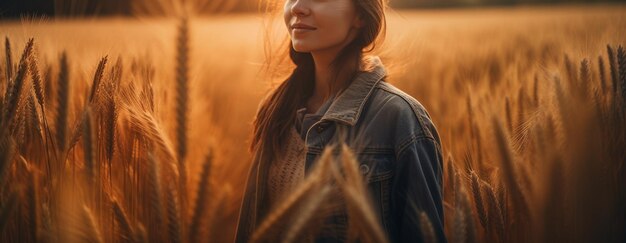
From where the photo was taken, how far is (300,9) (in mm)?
1165

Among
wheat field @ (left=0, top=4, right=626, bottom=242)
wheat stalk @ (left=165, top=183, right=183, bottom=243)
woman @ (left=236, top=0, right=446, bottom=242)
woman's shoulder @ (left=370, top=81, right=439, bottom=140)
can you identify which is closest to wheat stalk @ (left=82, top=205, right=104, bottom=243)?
wheat field @ (left=0, top=4, right=626, bottom=242)

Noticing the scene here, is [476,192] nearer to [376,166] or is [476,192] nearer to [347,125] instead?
[376,166]

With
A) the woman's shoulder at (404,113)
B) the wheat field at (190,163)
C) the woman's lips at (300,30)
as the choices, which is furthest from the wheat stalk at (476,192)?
the woman's lips at (300,30)

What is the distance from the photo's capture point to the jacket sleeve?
3.20 ft

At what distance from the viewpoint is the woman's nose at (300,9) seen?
3.82 ft

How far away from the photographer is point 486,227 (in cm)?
97

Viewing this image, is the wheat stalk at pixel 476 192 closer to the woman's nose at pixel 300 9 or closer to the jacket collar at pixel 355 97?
the jacket collar at pixel 355 97

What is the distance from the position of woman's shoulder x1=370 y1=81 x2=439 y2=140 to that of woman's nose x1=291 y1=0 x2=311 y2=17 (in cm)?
29

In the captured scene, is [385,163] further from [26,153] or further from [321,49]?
[26,153]

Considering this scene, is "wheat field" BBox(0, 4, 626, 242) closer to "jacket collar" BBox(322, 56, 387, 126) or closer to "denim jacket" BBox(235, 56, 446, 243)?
"denim jacket" BBox(235, 56, 446, 243)

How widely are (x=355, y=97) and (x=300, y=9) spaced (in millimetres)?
275

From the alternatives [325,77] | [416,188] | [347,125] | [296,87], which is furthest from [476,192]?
[296,87]

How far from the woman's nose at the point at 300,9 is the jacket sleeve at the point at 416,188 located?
1.44 feet

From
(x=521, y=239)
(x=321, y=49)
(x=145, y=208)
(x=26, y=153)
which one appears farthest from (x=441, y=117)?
(x=26, y=153)
